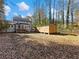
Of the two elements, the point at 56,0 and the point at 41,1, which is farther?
the point at 41,1

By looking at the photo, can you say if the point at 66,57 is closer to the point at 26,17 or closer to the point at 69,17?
the point at 69,17

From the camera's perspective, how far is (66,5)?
19.5 m

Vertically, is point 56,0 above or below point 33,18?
above

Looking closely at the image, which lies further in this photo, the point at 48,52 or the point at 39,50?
the point at 39,50

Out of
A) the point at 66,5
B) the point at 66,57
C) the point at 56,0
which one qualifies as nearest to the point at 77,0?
the point at 66,5

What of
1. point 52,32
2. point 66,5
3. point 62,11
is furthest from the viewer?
point 62,11

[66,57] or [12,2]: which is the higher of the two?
[12,2]

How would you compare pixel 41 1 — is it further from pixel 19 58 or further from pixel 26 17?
pixel 19 58

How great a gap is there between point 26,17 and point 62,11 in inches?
281

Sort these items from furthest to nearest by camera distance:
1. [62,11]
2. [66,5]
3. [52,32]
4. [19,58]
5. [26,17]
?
[26,17] → [62,11] → [66,5] → [52,32] → [19,58]

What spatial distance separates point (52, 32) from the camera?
45.8ft

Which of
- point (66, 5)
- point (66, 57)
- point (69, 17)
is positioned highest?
point (66, 5)

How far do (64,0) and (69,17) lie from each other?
218 cm

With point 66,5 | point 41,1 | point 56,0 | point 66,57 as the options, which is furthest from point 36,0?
point 66,57
